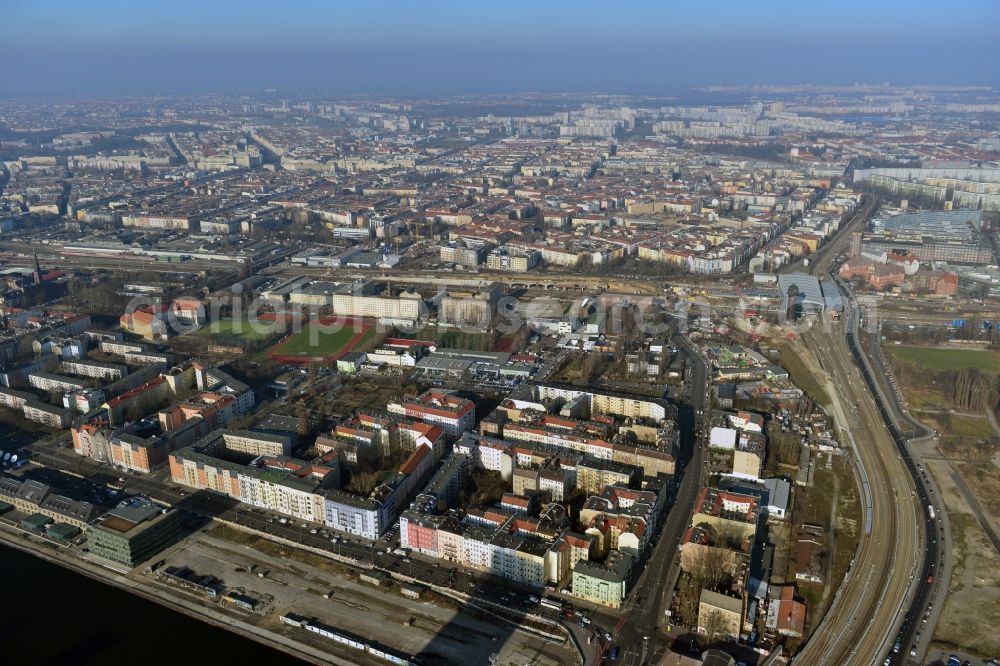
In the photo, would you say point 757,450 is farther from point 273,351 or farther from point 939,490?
point 273,351

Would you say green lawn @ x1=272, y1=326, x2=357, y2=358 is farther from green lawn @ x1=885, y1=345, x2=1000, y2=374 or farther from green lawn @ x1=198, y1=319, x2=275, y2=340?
green lawn @ x1=885, y1=345, x2=1000, y2=374

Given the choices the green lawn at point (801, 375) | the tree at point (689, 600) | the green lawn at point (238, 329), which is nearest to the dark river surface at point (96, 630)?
the tree at point (689, 600)

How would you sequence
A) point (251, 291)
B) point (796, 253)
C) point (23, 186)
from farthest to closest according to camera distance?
point (23, 186)
point (796, 253)
point (251, 291)

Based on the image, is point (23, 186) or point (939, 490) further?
point (23, 186)

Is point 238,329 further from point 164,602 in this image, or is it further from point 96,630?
point 96,630

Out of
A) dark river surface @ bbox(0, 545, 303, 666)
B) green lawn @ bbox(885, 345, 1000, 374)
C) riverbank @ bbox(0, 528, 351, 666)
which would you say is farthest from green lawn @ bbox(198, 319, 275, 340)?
green lawn @ bbox(885, 345, 1000, 374)

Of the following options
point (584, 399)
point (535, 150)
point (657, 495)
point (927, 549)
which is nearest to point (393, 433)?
point (584, 399)
